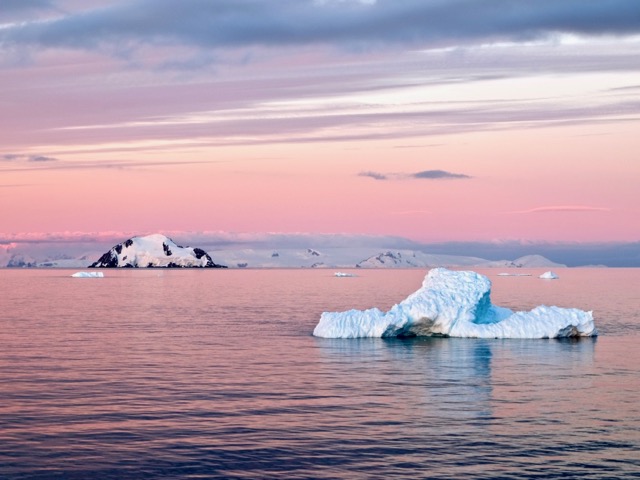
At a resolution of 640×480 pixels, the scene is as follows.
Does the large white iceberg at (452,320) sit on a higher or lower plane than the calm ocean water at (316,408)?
higher

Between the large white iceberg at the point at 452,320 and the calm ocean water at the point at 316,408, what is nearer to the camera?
the calm ocean water at the point at 316,408

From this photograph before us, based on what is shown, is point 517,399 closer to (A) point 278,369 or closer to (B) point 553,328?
(A) point 278,369

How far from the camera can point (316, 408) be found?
29.9 meters

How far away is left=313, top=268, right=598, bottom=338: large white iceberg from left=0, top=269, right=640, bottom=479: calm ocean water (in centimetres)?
158

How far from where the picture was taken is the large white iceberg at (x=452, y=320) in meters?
54.5

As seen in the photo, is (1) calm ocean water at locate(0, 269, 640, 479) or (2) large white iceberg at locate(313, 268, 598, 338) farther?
(2) large white iceberg at locate(313, 268, 598, 338)

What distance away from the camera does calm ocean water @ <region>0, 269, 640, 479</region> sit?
73.4ft

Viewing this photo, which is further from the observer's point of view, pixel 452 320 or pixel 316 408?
pixel 452 320

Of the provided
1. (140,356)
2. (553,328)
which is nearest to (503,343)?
(553,328)

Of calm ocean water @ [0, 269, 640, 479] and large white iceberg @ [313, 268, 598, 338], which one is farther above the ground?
large white iceberg @ [313, 268, 598, 338]

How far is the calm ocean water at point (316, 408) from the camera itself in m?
22.4

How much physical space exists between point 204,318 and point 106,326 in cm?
1265

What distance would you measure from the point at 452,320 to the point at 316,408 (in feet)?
87.7

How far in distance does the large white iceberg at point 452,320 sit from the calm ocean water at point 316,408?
1.58 metres
